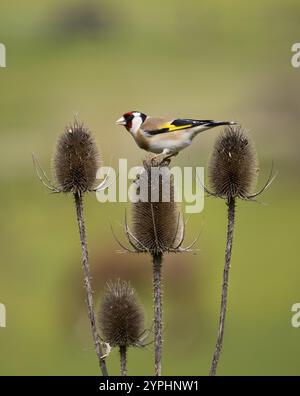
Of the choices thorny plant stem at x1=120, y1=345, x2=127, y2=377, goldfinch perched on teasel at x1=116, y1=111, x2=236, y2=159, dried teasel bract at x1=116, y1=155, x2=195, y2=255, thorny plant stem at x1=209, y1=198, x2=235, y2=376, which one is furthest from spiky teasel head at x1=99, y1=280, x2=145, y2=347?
goldfinch perched on teasel at x1=116, y1=111, x2=236, y2=159

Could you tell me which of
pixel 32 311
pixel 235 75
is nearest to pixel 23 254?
pixel 32 311

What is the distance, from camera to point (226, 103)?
2839cm

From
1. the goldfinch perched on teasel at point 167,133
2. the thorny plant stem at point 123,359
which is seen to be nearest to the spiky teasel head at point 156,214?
the thorny plant stem at point 123,359

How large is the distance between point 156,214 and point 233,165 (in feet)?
2.19

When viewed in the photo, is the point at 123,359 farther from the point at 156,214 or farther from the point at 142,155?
the point at 142,155

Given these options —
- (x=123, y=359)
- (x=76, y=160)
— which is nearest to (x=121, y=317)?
(x=123, y=359)

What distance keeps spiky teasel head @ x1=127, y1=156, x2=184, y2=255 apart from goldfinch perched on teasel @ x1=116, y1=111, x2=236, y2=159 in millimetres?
820

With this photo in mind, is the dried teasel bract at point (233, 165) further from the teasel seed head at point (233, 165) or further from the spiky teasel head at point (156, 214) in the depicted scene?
the spiky teasel head at point (156, 214)

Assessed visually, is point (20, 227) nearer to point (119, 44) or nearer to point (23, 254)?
point (23, 254)

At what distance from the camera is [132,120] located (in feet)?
28.7

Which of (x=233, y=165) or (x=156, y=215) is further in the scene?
(x=233, y=165)

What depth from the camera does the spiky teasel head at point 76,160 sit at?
738 centimetres

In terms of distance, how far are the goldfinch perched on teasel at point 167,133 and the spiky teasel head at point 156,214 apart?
82 cm

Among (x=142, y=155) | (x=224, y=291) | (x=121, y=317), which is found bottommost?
(x=121, y=317)
